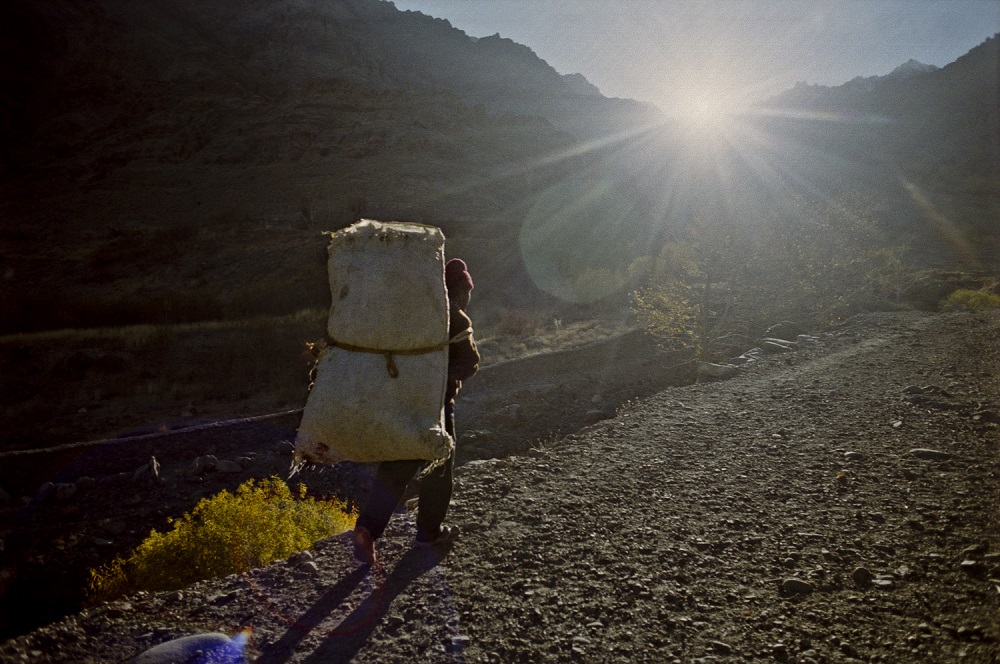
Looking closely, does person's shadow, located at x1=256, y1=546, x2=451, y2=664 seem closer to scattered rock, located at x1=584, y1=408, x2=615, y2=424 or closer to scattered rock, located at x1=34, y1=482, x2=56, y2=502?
scattered rock, located at x1=584, y1=408, x2=615, y2=424

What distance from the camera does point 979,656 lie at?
90.1 inches

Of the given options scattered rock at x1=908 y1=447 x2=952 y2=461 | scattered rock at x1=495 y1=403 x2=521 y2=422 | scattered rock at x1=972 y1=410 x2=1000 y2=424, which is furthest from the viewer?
scattered rock at x1=495 y1=403 x2=521 y2=422

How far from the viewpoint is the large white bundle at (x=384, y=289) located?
2.97m

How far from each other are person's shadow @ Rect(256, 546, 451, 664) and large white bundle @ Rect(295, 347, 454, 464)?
29.8 inches

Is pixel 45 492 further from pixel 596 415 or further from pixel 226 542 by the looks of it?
pixel 596 415

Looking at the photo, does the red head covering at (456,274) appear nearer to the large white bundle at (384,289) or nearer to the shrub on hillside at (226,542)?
the large white bundle at (384,289)

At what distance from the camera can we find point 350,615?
9.50 ft

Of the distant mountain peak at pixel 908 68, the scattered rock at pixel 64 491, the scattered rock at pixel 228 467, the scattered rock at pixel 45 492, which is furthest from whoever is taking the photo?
the distant mountain peak at pixel 908 68

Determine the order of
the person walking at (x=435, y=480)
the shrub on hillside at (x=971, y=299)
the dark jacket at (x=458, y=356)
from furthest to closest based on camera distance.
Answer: the shrub on hillside at (x=971, y=299) < the dark jacket at (x=458, y=356) < the person walking at (x=435, y=480)

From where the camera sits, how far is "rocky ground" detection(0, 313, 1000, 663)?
103 inches

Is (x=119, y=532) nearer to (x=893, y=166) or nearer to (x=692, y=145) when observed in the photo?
(x=692, y=145)

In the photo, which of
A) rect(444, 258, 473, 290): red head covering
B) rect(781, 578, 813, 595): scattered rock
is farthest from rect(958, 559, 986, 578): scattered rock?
rect(444, 258, 473, 290): red head covering

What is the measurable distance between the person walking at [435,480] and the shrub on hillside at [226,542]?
4.06 ft

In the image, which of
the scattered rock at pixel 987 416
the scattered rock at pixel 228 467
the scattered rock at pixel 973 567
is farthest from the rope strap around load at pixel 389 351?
the scattered rock at pixel 228 467
